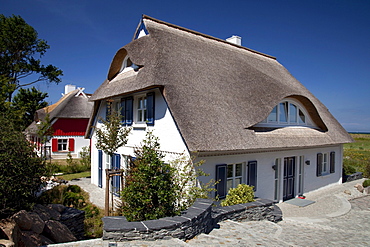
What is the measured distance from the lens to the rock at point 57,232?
6732mm

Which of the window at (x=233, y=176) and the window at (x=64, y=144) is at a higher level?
the window at (x=233, y=176)

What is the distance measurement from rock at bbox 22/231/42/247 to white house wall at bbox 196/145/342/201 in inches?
190

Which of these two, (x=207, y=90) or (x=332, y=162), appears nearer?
(x=207, y=90)

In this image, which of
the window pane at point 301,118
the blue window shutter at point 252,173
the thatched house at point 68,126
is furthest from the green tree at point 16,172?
the thatched house at point 68,126

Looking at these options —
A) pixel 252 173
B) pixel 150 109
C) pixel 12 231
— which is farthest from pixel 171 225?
pixel 150 109

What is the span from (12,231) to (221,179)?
20.4 feet

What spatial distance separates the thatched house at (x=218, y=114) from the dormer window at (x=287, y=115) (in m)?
0.05

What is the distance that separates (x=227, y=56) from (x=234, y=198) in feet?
26.2

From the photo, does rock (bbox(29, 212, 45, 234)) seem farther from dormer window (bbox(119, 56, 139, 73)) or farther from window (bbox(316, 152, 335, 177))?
window (bbox(316, 152, 335, 177))

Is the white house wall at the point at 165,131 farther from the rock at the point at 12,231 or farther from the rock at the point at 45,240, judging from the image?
the rock at the point at 12,231

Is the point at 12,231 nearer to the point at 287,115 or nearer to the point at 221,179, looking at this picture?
the point at 221,179

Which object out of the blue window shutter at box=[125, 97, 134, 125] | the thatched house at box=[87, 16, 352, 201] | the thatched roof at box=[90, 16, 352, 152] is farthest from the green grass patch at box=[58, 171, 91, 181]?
the blue window shutter at box=[125, 97, 134, 125]

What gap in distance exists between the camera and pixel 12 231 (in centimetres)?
533

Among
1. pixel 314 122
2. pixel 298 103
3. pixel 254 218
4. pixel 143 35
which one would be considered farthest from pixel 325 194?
pixel 143 35
